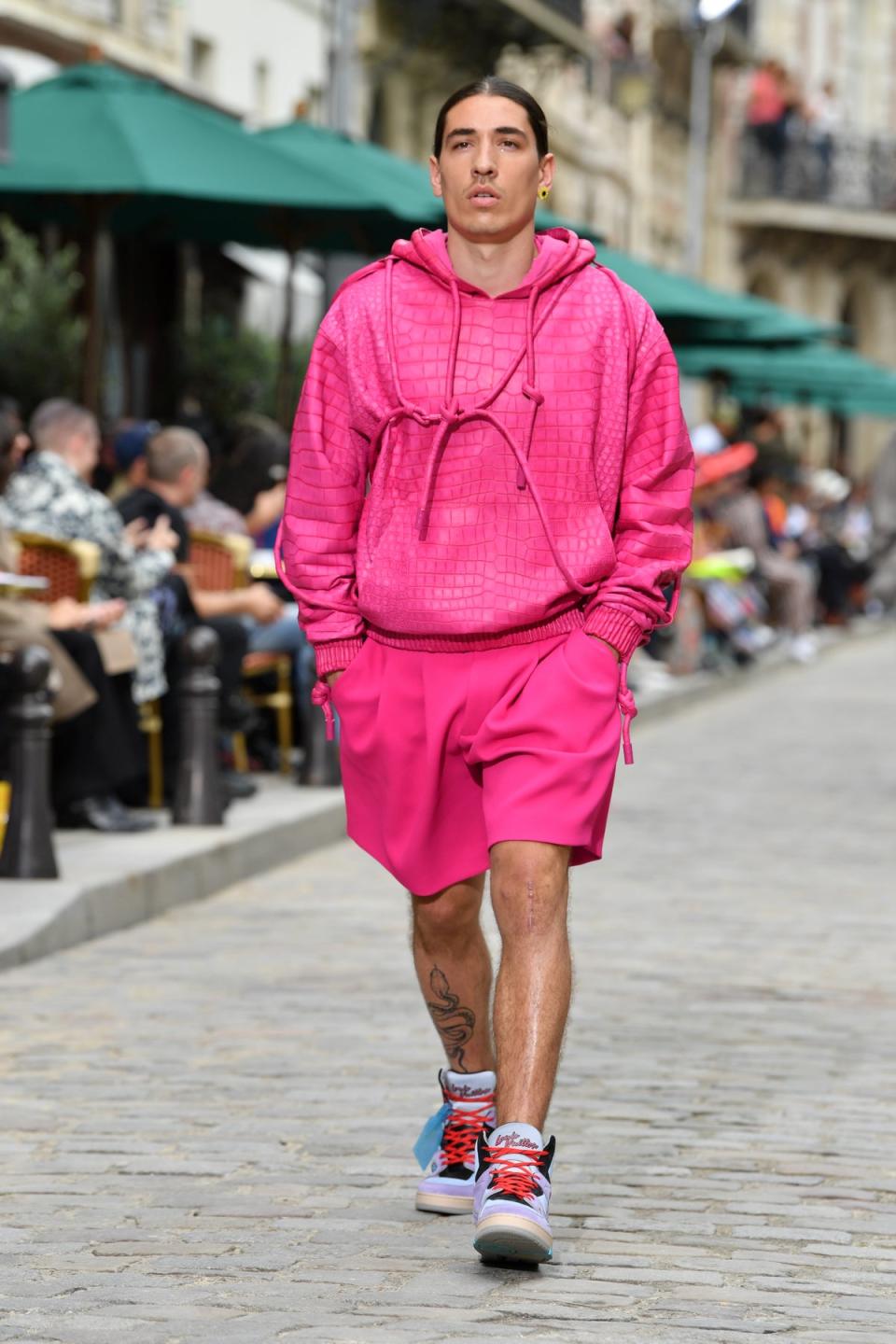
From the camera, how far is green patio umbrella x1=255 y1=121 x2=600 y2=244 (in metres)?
15.0

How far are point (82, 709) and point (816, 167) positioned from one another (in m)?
49.3

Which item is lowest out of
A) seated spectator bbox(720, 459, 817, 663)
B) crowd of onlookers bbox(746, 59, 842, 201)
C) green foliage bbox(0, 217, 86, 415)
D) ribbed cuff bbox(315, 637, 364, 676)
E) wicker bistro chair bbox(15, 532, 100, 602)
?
seated spectator bbox(720, 459, 817, 663)

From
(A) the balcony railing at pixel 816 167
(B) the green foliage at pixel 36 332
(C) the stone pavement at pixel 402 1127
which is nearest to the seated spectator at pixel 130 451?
(C) the stone pavement at pixel 402 1127

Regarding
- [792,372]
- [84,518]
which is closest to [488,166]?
[84,518]

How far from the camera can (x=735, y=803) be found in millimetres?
14703

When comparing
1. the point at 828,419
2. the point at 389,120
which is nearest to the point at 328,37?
the point at 389,120

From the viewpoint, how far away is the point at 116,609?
1080 cm

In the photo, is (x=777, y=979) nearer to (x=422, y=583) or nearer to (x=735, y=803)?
(x=422, y=583)

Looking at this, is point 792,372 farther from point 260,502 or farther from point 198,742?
point 198,742

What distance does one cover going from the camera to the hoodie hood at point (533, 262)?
A: 5.30 m

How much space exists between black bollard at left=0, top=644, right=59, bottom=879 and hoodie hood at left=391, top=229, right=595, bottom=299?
435 cm

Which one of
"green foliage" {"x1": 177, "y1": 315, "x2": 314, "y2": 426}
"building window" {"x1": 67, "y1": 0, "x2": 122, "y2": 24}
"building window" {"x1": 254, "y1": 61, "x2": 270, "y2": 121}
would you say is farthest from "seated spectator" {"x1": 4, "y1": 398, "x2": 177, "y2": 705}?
"building window" {"x1": 254, "y1": 61, "x2": 270, "y2": 121}

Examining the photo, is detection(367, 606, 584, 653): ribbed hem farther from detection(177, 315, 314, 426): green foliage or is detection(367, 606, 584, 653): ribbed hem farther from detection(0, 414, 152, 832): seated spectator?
detection(177, 315, 314, 426): green foliage

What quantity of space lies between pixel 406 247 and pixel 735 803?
9.51 metres
